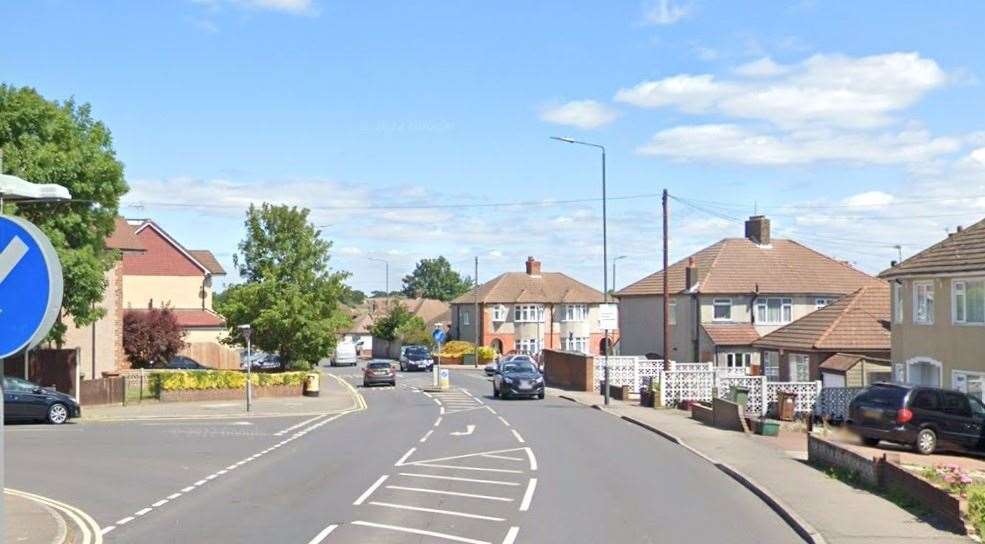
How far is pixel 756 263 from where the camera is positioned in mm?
63250

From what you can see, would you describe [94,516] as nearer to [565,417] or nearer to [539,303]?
[565,417]

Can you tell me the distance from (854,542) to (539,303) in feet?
271

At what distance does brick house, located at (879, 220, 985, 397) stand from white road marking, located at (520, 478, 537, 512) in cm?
1634

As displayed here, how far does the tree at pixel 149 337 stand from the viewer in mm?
57188

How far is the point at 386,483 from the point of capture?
18797 millimetres

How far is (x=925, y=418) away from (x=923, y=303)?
911cm

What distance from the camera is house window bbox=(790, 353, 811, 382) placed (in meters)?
42.7

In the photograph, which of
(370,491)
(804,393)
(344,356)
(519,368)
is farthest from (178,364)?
(370,491)

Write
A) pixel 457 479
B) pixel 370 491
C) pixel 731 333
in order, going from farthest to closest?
pixel 731 333 → pixel 457 479 → pixel 370 491

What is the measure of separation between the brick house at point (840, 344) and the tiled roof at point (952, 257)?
14.8ft

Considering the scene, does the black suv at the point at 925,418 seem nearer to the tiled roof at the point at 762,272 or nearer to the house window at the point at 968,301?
the house window at the point at 968,301

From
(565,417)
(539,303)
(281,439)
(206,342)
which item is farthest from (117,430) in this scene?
(539,303)

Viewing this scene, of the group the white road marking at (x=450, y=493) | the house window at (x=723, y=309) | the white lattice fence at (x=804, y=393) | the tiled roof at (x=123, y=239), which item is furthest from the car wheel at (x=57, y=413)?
the house window at (x=723, y=309)

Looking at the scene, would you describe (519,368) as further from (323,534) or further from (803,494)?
(323,534)
